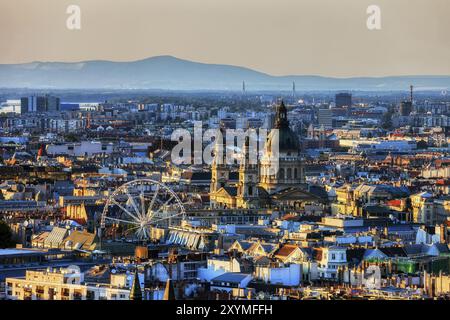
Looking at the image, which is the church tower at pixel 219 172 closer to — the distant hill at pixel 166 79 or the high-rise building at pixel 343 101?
the distant hill at pixel 166 79

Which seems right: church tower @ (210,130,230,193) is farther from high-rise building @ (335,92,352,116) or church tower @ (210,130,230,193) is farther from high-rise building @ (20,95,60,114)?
high-rise building @ (335,92,352,116)

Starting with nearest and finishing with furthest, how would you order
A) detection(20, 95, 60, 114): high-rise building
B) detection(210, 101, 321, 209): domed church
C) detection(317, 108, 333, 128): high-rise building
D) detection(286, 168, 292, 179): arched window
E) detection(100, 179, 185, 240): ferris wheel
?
detection(100, 179, 185, 240): ferris wheel → detection(210, 101, 321, 209): domed church → detection(286, 168, 292, 179): arched window → detection(317, 108, 333, 128): high-rise building → detection(20, 95, 60, 114): high-rise building

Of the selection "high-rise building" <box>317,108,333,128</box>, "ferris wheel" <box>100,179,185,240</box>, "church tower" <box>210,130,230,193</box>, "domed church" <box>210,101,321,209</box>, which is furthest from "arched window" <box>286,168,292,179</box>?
"high-rise building" <box>317,108,333,128</box>

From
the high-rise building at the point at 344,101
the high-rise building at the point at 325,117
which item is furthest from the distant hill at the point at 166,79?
the high-rise building at the point at 344,101

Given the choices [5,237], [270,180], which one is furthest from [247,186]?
[5,237]

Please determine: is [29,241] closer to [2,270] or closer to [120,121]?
[2,270]

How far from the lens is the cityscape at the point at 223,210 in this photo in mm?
29078

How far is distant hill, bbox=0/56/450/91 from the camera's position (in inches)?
3132

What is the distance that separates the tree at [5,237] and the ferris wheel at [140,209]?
185 cm

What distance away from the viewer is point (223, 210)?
144ft

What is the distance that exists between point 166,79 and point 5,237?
242ft

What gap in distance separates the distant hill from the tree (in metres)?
34.9

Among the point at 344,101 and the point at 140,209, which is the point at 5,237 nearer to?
the point at 140,209

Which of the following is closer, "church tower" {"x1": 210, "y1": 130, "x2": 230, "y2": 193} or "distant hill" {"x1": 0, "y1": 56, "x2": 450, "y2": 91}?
"church tower" {"x1": 210, "y1": 130, "x2": 230, "y2": 193}
